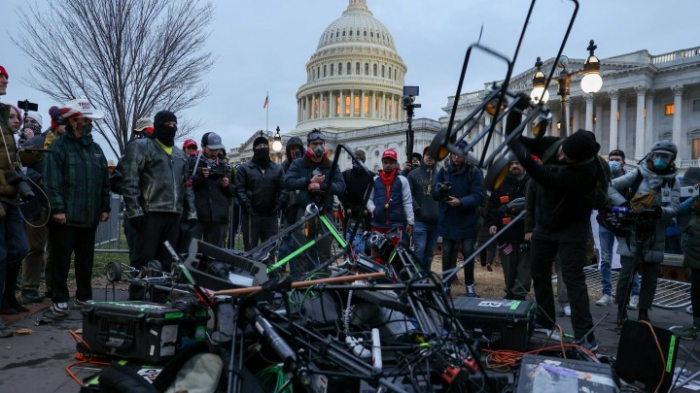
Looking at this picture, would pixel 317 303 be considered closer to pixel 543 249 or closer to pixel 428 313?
pixel 428 313

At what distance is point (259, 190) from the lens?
293 inches

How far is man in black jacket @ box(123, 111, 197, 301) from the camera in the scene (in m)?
5.40

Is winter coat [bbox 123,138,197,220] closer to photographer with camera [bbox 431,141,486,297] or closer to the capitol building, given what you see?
photographer with camera [bbox 431,141,486,297]

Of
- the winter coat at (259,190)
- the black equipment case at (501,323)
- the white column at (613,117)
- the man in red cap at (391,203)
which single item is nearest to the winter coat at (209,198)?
the winter coat at (259,190)

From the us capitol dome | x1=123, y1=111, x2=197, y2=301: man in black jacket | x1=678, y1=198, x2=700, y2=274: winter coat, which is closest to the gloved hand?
x1=123, y1=111, x2=197, y2=301: man in black jacket

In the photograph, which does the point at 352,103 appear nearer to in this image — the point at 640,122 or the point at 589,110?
the point at 589,110

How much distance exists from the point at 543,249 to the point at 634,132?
55577 mm

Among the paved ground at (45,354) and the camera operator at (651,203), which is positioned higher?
the camera operator at (651,203)

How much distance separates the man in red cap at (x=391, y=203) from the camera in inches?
282

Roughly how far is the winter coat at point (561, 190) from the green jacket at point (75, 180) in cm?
448

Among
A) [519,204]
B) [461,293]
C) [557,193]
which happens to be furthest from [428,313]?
[461,293]

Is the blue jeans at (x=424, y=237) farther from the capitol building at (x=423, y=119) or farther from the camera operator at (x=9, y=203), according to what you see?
the capitol building at (x=423, y=119)

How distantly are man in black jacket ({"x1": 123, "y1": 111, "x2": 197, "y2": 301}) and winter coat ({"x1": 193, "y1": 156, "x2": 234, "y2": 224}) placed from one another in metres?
1.41

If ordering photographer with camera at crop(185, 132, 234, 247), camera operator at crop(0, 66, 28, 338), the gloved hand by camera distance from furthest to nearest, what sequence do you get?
photographer with camera at crop(185, 132, 234, 247)
the gloved hand
camera operator at crop(0, 66, 28, 338)
